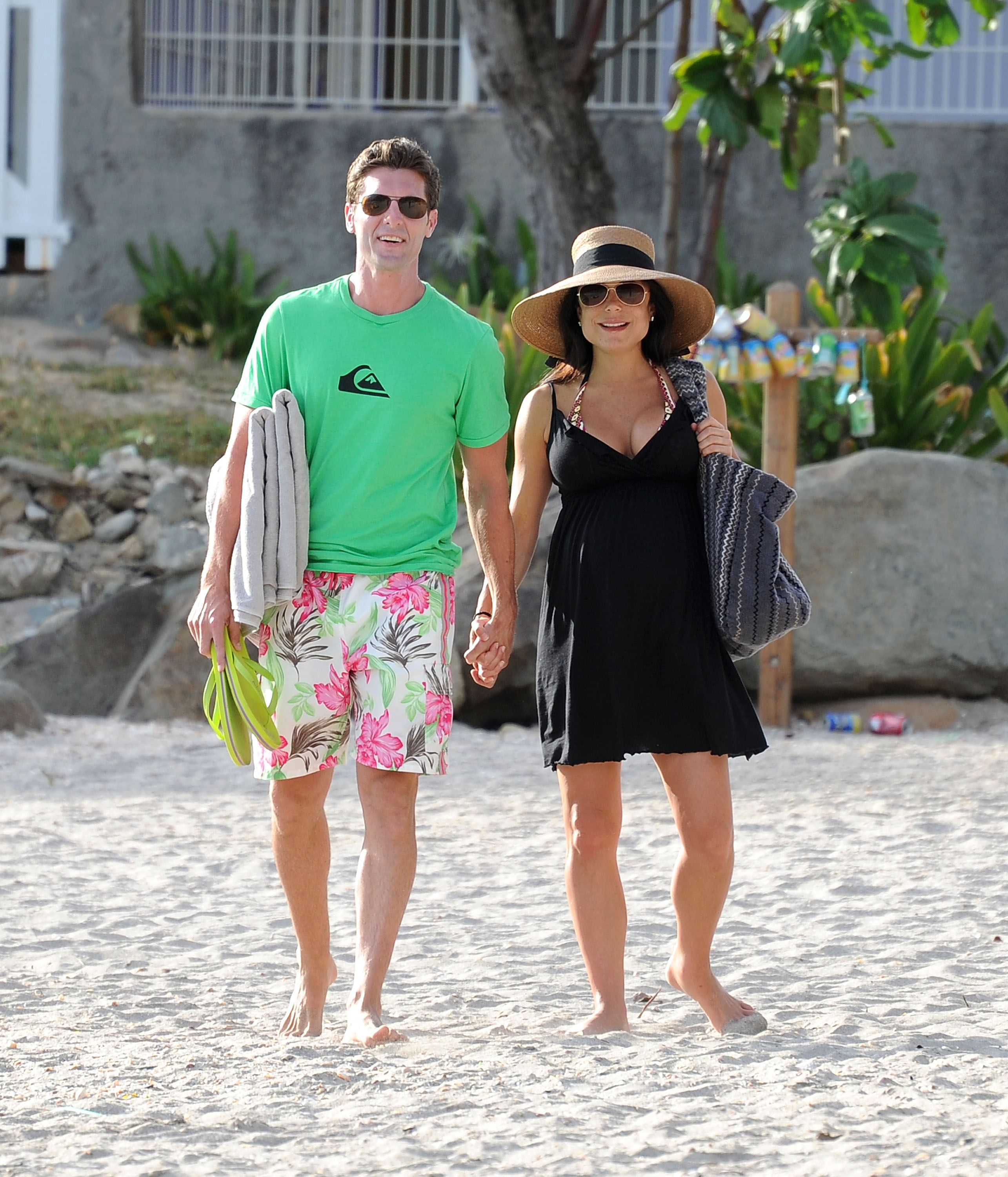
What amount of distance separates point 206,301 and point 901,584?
20.7 feet

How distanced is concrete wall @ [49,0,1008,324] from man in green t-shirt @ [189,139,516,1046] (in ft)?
29.3

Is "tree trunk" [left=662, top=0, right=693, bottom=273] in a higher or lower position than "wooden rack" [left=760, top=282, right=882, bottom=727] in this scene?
higher

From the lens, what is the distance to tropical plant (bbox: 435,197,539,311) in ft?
38.1

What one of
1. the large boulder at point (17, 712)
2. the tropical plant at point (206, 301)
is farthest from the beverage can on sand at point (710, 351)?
the tropical plant at point (206, 301)

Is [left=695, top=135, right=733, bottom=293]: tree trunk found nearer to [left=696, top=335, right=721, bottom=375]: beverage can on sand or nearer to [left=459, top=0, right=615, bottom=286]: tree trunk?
[left=459, top=0, right=615, bottom=286]: tree trunk

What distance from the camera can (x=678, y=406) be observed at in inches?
131

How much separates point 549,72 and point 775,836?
5514mm

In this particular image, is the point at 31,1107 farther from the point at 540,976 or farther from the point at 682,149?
the point at 682,149

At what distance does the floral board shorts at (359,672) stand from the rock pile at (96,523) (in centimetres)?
584

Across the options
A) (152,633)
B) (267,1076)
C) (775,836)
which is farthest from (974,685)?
(267,1076)

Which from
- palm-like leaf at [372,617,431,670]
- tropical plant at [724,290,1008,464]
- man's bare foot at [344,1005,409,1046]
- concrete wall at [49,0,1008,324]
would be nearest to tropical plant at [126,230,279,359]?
concrete wall at [49,0,1008,324]

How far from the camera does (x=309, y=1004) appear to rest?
330cm

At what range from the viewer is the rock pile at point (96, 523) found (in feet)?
29.7

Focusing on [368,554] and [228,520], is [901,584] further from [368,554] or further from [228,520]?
[228,520]
